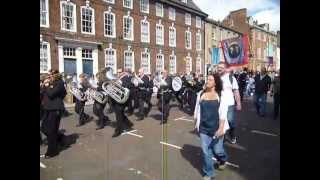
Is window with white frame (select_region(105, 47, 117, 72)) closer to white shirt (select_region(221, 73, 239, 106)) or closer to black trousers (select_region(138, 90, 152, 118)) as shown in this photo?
black trousers (select_region(138, 90, 152, 118))

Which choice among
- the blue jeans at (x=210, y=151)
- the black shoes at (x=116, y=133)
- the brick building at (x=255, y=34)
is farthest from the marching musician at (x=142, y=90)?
the brick building at (x=255, y=34)

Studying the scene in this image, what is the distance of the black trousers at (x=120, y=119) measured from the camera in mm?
2600

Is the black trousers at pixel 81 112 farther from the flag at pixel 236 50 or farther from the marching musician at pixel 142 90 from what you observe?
the flag at pixel 236 50

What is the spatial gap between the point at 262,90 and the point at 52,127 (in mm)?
1863

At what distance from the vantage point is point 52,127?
8.55 feet

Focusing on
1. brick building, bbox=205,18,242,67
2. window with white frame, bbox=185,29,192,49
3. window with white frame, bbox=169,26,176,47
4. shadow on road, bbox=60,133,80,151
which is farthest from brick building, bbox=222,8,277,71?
shadow on road, bbox=60,133,80,151

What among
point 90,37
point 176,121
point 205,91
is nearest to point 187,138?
point 176,121

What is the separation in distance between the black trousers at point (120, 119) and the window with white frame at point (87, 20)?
2.10 feet

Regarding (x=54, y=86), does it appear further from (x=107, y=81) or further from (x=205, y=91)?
(x=205, y=91)

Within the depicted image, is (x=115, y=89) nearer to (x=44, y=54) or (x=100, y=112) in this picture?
(x=100, y=112)

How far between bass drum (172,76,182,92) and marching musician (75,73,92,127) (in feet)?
2.37

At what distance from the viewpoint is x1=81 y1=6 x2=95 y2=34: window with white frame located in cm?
239

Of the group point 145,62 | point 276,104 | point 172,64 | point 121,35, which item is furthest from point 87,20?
point 276,104
